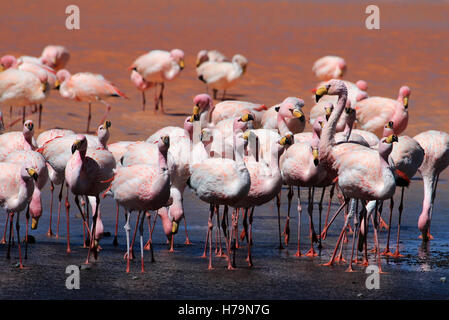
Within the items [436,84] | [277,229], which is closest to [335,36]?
[436,84]

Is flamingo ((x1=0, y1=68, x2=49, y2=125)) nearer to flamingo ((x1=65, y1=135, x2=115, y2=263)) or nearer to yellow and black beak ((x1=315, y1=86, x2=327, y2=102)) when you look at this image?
flamingo ((x1=65, y1=135, x2=115, y2=263))

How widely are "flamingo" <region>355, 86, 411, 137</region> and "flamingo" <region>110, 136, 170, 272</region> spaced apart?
5.57m

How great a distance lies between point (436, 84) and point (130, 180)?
1647 cm

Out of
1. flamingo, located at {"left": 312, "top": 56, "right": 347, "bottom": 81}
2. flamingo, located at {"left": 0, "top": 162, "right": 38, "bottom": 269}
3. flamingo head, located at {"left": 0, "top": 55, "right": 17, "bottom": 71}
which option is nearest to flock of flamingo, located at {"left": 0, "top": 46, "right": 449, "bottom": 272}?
flamingo, located at {"left": 0, "top": 162, "right": 38, "bottom": 269}

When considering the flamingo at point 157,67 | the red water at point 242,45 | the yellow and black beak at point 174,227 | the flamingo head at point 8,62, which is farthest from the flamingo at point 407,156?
the flamingo head at point 8,62

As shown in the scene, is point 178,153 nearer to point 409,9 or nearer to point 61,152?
point 61,152

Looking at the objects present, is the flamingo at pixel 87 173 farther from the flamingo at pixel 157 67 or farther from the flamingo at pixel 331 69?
the flamingo at pixel 331 69

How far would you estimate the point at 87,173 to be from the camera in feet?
25.3

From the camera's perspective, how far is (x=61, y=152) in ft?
28.5

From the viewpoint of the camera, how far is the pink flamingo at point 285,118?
400 inches

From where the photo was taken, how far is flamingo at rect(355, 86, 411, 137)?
12289 mm

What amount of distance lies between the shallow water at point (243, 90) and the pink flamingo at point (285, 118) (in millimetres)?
978

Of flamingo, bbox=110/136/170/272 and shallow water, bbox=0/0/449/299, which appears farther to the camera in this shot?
flamingo, bbox=110/136/170/272

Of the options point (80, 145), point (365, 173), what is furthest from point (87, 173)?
point (365, 173)
